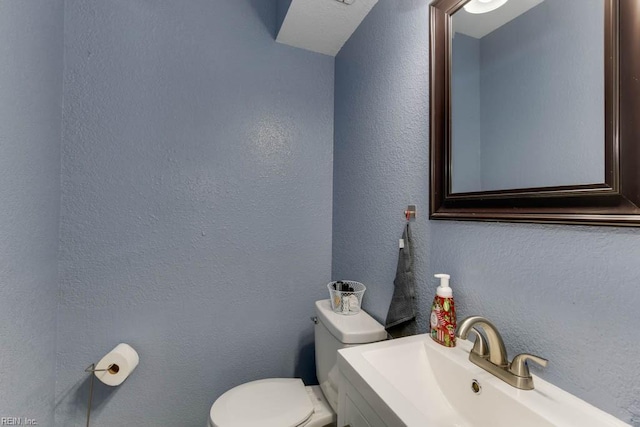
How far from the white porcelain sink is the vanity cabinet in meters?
0.03

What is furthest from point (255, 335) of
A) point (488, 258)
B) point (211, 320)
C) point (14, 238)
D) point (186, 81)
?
point (186, 81)

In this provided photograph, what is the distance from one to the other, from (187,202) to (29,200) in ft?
1.78

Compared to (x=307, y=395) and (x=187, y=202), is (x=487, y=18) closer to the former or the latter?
(x=187, y=202)

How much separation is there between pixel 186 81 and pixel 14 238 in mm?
953

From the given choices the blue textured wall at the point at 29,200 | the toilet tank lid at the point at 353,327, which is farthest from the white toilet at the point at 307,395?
the blue textured wall at the point at 29,200

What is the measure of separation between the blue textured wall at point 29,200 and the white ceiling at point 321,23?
0.97 metres

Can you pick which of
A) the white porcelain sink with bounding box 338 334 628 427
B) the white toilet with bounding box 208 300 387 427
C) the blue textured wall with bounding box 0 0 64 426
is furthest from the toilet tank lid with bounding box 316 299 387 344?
the blue textured wall with bounding box 0 0 64 426

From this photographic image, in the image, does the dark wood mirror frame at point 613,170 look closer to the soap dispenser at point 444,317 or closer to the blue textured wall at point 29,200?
the soap dispenser at point 444,317

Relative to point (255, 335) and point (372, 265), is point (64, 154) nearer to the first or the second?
point (255, 335)

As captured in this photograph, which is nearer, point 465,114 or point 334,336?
point 465,114

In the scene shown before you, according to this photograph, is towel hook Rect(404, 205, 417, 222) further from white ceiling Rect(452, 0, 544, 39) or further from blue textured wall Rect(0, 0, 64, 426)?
blue textured wall Rect(0, 0, 64, 426)

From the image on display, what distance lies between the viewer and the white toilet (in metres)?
1.04

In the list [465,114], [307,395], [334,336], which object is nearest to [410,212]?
[465,114]

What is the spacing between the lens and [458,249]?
2.66ft
